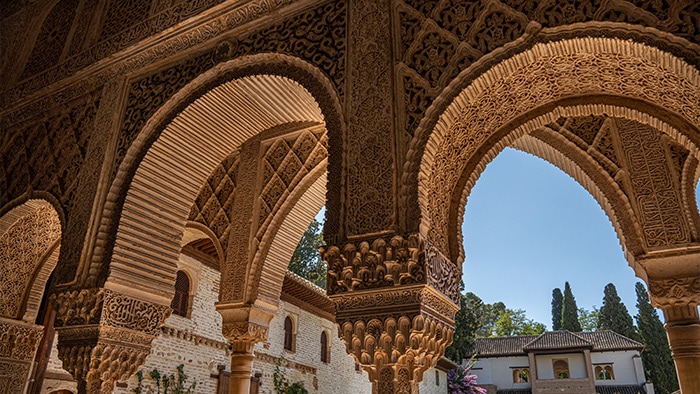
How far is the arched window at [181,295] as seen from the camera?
9695 millimetres

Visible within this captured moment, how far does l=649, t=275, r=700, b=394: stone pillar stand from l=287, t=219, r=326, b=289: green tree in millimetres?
20506

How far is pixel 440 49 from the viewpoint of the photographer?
4000 millimetres

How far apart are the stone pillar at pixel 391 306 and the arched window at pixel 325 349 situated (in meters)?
11.8

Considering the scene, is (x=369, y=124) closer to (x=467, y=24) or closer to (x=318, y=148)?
(x=467, y=24)

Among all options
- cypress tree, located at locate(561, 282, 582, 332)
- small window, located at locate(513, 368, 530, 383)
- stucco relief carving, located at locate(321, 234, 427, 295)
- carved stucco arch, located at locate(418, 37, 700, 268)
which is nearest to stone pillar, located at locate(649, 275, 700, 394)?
carved stucco arch, located at locate(418, 37, 700, 268)

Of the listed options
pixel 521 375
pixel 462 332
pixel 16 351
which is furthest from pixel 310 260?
pixel 16 351

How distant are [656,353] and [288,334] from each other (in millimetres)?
24506

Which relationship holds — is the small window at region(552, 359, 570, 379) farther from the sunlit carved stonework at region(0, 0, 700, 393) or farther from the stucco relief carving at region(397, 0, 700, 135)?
the stucco relief carving at region(397, 0, 700, 135)

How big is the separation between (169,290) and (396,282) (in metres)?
2.73

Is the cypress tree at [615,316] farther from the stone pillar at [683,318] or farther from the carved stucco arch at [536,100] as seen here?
the carved stucco arch at [536,100]

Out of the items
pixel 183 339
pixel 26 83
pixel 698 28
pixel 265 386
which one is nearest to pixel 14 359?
pixel 183 339

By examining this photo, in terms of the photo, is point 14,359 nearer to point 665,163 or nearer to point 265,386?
point 265,386

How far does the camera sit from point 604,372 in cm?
3080

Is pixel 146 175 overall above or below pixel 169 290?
above
